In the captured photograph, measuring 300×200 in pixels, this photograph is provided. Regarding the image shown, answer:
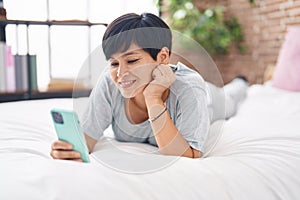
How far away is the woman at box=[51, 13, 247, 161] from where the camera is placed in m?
0.87

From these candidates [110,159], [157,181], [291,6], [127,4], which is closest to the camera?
[157,181]

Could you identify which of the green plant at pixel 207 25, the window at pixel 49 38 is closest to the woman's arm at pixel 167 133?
the window at pixel 49 38

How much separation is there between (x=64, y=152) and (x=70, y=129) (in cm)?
7

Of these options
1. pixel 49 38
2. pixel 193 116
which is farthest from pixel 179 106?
pixel 49 38

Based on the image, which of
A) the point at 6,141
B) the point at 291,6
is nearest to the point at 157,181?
the point at 6,141

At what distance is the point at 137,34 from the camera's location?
863 millimetres

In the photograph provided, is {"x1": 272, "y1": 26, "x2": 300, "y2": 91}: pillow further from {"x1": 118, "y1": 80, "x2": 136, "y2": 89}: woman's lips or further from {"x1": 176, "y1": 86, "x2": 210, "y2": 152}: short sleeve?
{"x1": 118, "y1": 80, "x2": 136, "y2": 89}: woman's lips

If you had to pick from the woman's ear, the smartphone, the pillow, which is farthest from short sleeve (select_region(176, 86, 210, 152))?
the pillow

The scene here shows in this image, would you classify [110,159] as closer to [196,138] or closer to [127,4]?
[196,138]

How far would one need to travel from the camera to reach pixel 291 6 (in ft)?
8.91

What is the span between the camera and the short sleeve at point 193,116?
0.97 meters

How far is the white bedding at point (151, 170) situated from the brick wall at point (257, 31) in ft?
5.65

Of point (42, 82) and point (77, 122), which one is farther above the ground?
point (77, 122)

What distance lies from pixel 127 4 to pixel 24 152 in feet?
8.67
